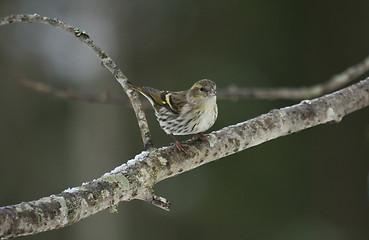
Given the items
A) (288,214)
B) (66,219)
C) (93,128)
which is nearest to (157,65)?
(93,128)

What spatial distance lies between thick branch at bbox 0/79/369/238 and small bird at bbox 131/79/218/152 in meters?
0.42

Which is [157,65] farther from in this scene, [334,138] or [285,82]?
[334,138]

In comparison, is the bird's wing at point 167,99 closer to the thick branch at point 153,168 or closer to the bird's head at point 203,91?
the bird's head at point 203,91

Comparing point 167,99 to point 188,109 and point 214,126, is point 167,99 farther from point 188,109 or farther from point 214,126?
point 214,126

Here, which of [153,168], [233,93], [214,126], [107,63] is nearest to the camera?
→ [153,168]

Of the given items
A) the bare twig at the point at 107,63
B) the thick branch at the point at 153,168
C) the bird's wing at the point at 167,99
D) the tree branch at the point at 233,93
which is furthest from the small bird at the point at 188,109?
the bare twig at the point at 107,63

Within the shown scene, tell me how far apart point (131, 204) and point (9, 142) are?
2458 mm

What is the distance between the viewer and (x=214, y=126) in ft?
24.3

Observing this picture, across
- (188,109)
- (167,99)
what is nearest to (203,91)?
(188,109)

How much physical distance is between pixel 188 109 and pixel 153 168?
101cm

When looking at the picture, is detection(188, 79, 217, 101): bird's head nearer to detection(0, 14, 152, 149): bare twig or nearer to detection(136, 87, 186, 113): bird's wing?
detection(136, 87, 186, 113): bird's wing

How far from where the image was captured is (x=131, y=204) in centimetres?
802

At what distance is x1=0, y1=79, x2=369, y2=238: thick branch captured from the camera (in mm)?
1779

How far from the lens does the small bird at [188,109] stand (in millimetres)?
3223
